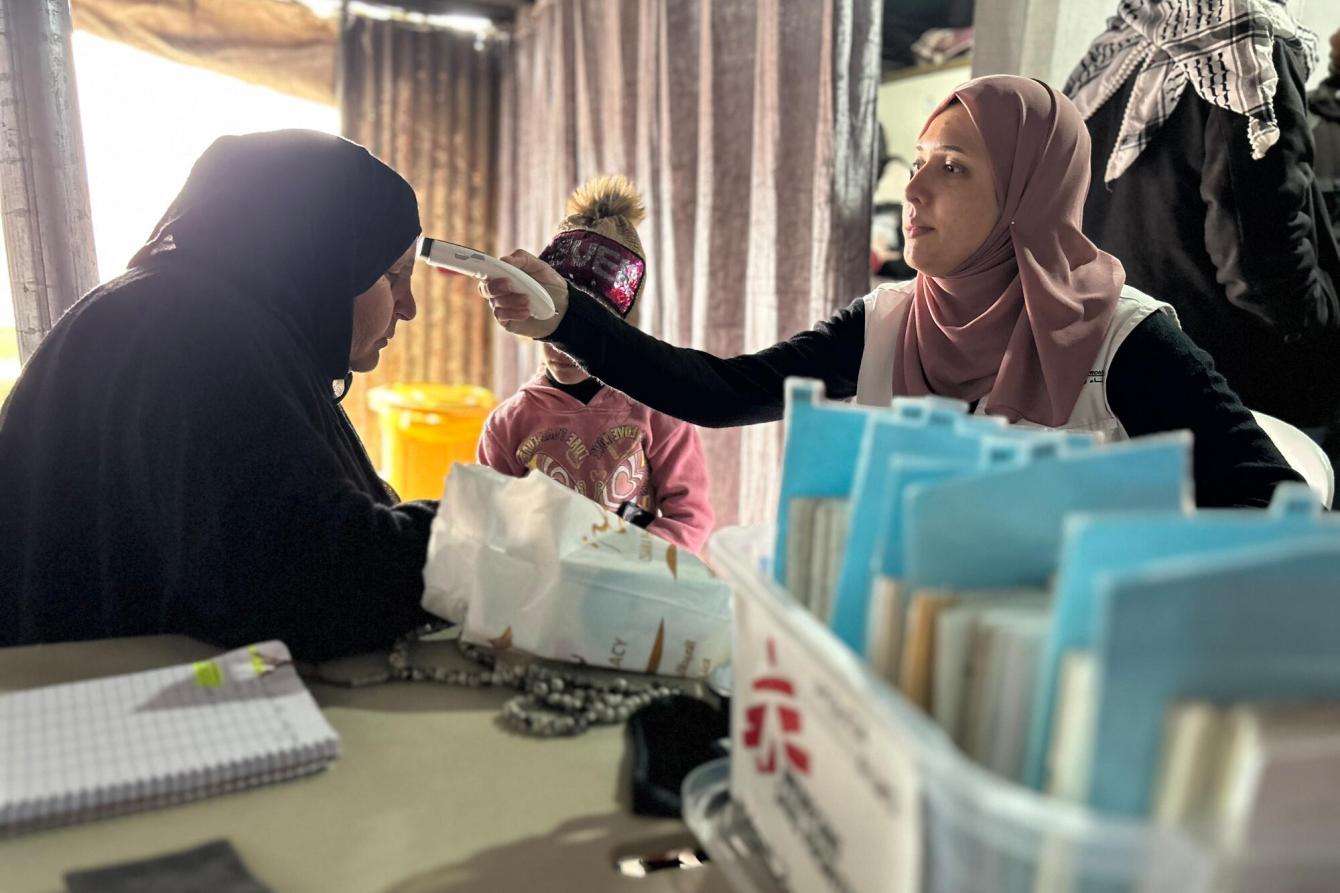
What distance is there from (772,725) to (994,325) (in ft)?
3.41

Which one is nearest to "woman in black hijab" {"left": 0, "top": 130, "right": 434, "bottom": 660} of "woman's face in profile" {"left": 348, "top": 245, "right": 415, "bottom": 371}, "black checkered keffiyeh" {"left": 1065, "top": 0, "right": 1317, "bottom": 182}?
"woman's face in profile" {"left": 348, "top": 245, "right": 415, "bottom": 371}

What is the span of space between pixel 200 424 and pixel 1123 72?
67.2 inches

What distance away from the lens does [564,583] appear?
0.79 meters

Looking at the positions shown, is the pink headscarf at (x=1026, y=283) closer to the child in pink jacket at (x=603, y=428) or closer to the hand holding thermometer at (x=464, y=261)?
the child in pink jacket at (x=603, y=428)

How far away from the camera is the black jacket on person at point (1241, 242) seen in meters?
1.54

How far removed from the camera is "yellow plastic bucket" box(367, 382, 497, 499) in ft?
11.3

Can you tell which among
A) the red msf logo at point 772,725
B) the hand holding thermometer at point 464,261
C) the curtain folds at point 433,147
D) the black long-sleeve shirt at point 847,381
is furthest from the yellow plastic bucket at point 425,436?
the red msf logo at point 772,725

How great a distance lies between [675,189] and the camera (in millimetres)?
2732

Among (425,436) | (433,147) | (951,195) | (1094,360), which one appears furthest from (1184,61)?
(433,147)

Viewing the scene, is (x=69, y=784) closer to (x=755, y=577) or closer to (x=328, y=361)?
(x=755, y=577)

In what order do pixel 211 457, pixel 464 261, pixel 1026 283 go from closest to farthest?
pixel 211 457, pixel 464 261, pixel 1026 283

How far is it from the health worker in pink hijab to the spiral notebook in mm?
697

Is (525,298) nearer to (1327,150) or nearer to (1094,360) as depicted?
(1094,360)

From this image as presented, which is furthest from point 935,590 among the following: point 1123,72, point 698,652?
point 1123,72
